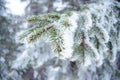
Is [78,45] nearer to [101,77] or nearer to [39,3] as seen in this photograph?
[101,77]

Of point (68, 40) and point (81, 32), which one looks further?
point (81, 32)

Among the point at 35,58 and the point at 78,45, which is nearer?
the point at 78,45

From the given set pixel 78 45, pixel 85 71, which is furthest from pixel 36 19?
pixel 85 71

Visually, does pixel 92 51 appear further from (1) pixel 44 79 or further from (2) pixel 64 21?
(1) pixel 44 79

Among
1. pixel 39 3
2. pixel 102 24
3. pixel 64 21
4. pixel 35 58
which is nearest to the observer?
pixel 64 21

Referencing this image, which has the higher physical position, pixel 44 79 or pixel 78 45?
pixel 78 45

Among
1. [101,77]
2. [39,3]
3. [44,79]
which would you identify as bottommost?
[44,79]

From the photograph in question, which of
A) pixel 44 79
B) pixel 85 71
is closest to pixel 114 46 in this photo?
pixel 85 71

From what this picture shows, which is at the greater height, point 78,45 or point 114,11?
point 114,11

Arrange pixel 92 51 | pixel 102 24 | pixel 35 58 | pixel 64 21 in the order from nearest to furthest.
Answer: pixel 64 21 → pixel 92 51 → pixel 102 24 → pixel 35 58
